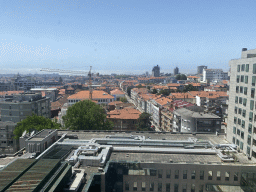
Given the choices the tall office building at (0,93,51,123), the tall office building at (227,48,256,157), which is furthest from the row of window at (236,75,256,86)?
the tall office building at (0,93,51,123)

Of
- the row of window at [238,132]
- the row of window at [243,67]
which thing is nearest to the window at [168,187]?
the row of window at [238,132]

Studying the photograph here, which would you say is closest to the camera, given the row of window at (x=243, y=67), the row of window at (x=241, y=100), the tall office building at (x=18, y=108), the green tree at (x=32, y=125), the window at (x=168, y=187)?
the window at (x=168, y=187)

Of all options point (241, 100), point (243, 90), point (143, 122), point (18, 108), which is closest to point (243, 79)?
point (243, 90)

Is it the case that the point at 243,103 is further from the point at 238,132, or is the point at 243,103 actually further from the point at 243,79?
the point at 238,132

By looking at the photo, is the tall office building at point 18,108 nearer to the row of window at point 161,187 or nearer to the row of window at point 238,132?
the row of window at point 161,187

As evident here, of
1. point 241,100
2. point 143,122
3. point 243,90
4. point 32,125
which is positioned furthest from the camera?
point 143,122

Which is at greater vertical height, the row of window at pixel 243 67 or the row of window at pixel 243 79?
the row of window at pixel 243 67

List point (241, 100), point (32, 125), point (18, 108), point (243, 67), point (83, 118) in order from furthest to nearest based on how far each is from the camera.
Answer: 1. point (18, 108)
2. point (83, 118)
3. point (32, 125)
4. point (241, 100)
5. point (243, 67)

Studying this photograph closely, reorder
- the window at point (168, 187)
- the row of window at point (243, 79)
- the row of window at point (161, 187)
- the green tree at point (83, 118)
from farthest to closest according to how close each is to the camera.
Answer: the green tree at point (83, 118) → the row of window at point (243, 79) → the window at point (168, 187) → the row of window at point (161, 187)
